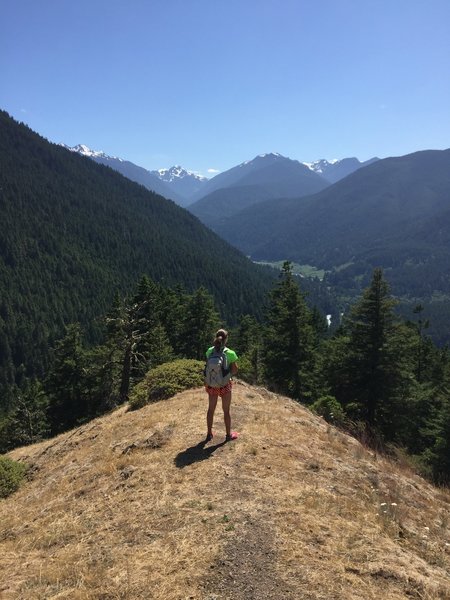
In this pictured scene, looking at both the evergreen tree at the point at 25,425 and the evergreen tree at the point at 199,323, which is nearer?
the evergreen tree at the point at 25,425

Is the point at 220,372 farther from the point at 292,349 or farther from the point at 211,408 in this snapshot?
the point at 292,349

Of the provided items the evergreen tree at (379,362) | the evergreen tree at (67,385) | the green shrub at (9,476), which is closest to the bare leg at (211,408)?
the green shrub at (9,476)

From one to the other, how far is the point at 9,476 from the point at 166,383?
256 inches

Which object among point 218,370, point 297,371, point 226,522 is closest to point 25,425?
point 297,371

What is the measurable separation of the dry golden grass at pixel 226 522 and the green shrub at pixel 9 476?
0.41 metres

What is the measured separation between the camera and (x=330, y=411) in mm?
19719

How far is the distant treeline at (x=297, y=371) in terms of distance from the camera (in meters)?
27.5

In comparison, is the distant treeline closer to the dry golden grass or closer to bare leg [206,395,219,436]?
the dry golden grass

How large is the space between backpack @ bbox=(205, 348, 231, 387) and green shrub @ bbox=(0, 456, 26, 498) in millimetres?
6767

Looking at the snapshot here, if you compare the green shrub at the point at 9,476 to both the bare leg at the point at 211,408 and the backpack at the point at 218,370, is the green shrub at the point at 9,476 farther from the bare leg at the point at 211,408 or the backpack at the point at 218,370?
the backpack at the point at 218,370

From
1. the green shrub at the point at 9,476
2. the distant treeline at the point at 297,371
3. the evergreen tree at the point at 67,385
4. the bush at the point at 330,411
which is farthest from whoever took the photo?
the evergreen tree at the point at 67,385

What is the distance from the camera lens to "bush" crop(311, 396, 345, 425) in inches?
732

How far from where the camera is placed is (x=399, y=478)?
11258 mm

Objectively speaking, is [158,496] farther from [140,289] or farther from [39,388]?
[39,388]
